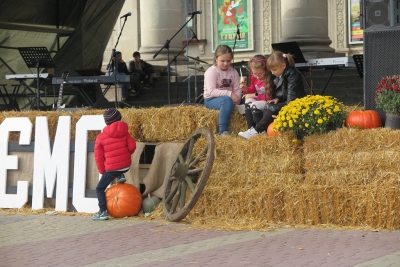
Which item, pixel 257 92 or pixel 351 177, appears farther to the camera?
pixel 257 92

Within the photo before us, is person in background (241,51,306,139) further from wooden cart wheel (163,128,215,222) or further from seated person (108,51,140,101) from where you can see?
seated person (108,51,140,101)

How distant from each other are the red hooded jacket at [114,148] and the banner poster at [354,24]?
86.3 ft

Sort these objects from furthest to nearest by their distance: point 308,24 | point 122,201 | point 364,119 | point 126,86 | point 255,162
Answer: point 308,24
point 126,86
point 122,201
point 255,162
point 364,119

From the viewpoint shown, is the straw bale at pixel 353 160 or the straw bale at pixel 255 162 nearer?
the straw bale at pixel 353 160

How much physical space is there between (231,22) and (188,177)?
30.7m

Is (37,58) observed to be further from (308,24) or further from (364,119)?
(364,119)

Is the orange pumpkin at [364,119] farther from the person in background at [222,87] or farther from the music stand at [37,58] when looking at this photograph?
the music stand at [37,58]

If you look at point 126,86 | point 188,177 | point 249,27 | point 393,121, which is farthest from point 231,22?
point 393,121

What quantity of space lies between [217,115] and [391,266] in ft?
15.5

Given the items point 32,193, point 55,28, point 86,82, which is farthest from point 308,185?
point 55,28

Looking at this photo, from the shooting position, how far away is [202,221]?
10.8 m

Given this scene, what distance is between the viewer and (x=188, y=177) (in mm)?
11000

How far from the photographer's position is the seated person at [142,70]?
972 inches

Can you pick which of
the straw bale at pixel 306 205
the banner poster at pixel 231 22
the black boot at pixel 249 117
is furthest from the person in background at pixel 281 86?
the banner poster at pixel 231 22
